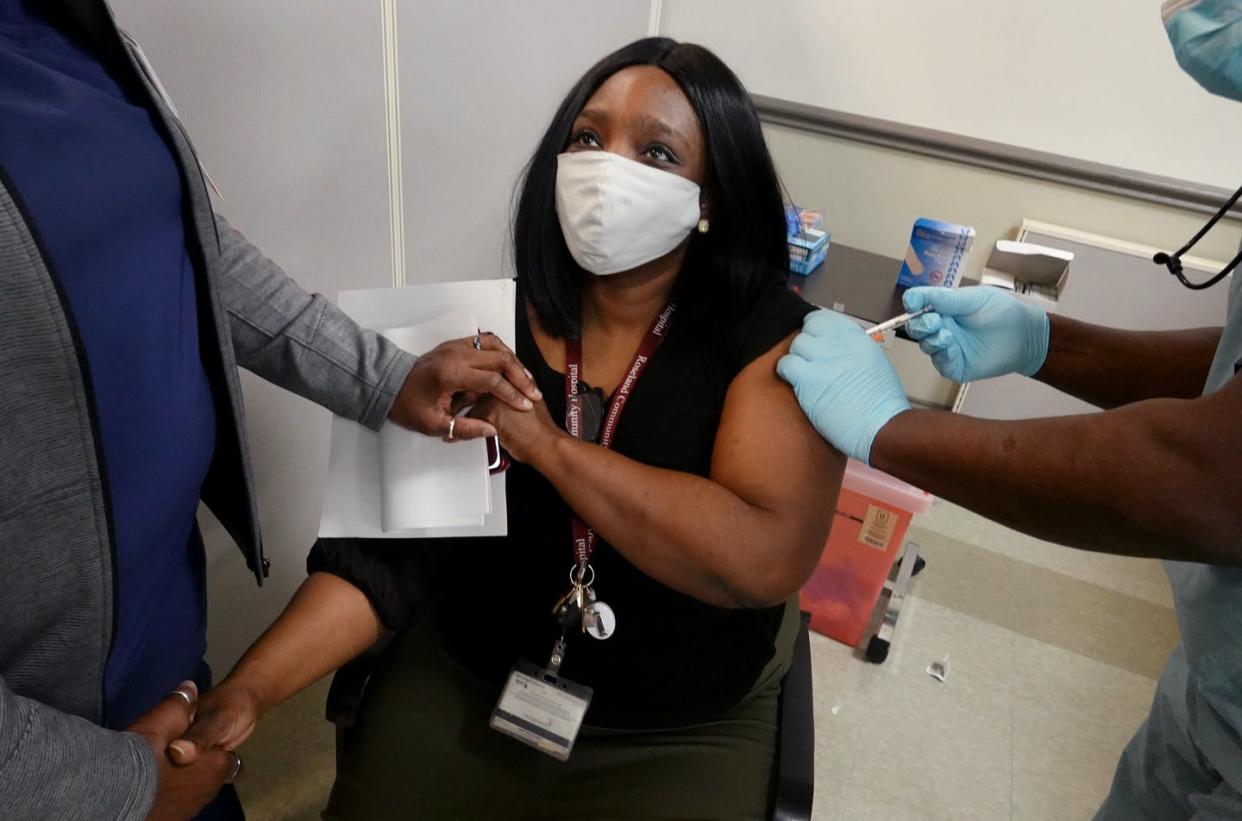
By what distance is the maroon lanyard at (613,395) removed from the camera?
44.9 inches

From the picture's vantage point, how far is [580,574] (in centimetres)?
115

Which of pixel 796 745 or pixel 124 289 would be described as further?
pixel 796 745

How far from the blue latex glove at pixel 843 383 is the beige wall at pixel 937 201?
1.42 m

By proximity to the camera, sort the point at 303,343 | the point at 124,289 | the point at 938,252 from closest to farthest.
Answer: the point at 124,289 → the point at 303,343 → the point at 938,252

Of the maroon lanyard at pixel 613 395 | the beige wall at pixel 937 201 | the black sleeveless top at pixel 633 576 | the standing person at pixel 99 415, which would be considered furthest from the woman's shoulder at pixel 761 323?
the beige wall at pixel 937 201

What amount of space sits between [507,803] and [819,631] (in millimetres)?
1298

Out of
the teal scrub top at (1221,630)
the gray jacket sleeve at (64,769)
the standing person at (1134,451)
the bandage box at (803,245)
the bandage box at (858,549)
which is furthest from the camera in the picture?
the bandage box at (803,245)

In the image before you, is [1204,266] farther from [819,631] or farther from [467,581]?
[467,581]

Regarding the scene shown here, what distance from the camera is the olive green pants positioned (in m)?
1.12

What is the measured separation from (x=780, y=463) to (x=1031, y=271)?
1887 millimetres

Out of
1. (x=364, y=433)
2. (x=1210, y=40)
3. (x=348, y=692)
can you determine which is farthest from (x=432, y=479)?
(x=1210, y=40)

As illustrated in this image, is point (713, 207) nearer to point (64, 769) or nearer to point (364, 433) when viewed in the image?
point (364, 433)

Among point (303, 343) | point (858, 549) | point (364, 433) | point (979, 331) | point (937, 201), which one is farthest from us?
point (937, 201)

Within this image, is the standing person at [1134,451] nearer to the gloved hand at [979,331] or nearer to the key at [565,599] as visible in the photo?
the gloved hand at [979,331]
